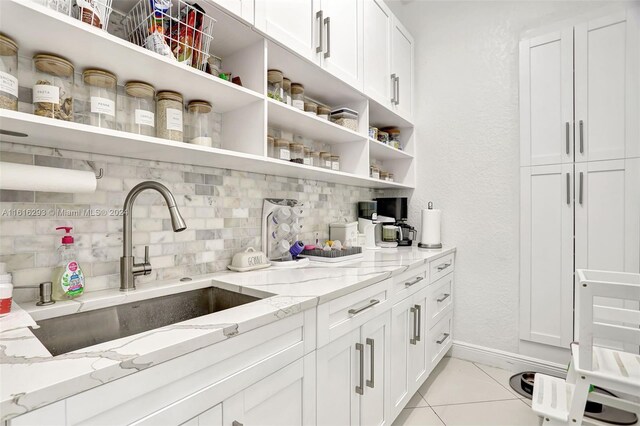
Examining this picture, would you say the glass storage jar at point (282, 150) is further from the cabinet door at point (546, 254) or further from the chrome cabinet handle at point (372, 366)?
the cabinet door at point (546, 254)

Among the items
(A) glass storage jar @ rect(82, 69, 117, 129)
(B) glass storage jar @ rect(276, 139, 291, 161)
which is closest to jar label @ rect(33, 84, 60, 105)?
(A) glass storage jar @ rect(82, 69, 117, 129)

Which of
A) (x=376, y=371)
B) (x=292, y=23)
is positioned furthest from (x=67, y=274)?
(x=292, y=23)

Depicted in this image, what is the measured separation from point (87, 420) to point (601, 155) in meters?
2.73

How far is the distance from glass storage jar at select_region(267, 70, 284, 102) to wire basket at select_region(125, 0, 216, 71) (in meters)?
0.38

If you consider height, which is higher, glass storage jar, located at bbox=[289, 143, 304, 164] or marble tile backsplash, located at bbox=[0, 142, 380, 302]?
glass storage jar, located at bbox=[289, 143, 304, 164]

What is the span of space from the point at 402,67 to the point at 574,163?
1.39 m

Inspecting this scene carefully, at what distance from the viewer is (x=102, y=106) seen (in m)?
1.00

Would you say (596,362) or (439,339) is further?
(439,339)

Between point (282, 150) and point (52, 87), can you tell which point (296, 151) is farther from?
point (52, 87)

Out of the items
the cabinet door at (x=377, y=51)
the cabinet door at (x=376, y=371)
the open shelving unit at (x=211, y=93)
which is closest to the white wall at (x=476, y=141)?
the cabinet door at (x=377, y=51)

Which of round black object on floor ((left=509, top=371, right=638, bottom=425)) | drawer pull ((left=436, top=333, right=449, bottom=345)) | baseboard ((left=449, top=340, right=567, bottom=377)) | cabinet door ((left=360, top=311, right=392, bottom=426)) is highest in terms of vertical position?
cabinet door ((left=360, top=311, right=392, bottom=426))

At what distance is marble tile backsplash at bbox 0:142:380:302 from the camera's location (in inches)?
38.3

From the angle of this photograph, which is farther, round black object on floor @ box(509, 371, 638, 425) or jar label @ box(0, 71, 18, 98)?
round black object on floor @ box(509, 371, 638, 425)

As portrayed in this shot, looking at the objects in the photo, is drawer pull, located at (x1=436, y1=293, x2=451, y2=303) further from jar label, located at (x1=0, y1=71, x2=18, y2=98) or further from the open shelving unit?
jar label, located at (x1=0, y1=71, x2=18, y2=98)
